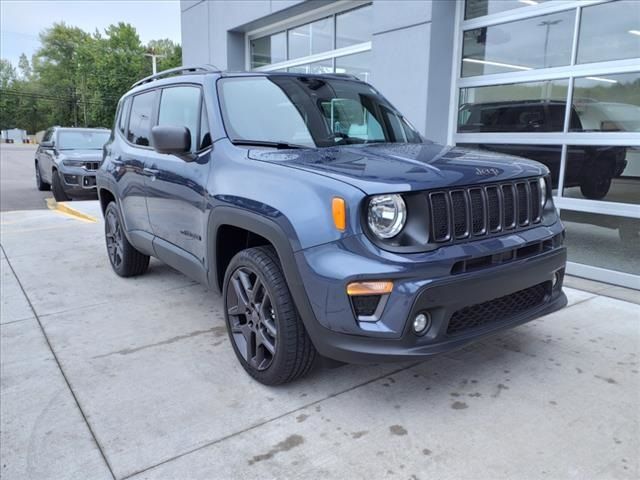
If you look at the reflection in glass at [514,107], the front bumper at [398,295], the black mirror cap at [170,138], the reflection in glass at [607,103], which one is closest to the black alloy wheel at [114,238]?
the black mirror cap at [170,138]

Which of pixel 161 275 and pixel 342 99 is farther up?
pixel 342 99

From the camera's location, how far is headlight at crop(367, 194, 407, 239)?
2.38 m

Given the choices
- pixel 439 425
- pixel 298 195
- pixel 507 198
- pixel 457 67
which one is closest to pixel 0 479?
pixel 298 195

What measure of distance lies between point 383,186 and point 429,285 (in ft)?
1.64

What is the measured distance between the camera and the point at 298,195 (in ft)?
8.44

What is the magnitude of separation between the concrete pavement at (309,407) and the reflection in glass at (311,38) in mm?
6043

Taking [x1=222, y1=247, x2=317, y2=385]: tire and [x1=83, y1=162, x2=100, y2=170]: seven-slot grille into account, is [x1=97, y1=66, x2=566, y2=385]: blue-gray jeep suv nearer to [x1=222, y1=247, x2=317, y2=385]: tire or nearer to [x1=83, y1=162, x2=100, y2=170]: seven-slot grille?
[x1=222, y1=247, x2=317, y2=385]: tire

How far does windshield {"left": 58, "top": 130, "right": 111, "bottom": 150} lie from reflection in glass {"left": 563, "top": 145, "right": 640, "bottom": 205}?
1115 cm

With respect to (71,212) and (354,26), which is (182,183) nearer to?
(354,26)

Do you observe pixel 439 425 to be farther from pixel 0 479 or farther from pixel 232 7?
pixel 232 7

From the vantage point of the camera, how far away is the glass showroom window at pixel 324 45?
787 cm

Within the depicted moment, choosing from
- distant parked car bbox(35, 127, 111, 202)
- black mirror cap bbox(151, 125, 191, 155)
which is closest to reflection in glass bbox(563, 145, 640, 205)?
black mirror cap bbox(151, 125, 191, 155)

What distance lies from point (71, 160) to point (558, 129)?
34.3 ft

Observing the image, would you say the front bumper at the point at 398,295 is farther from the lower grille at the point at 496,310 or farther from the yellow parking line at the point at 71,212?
the yellow parking line at the point at 71,212
